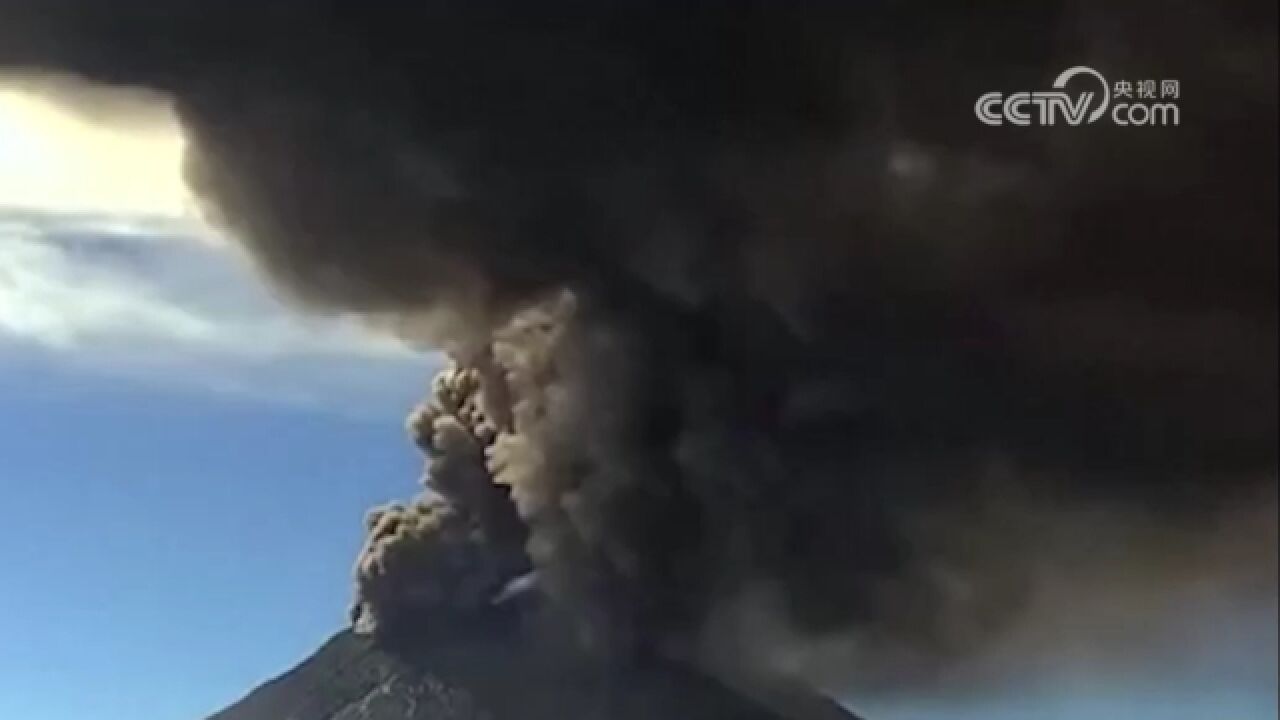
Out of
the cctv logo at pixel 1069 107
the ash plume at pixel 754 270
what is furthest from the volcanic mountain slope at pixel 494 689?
the cctv logo at pixel 1069 107

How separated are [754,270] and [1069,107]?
0.84 meters

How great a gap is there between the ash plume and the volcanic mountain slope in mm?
95

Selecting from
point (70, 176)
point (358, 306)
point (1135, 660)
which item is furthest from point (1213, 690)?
point (70, 176)

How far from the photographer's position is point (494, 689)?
461 cm

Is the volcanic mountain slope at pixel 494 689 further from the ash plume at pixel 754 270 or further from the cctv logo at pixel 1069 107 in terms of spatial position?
the cctv logo at pixel 1069 107

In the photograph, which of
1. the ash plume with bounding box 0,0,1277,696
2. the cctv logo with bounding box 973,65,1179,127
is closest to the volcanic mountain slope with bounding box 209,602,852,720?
the ash plume with bounding box 0,0,1277,696

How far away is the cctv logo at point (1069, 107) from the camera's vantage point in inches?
173

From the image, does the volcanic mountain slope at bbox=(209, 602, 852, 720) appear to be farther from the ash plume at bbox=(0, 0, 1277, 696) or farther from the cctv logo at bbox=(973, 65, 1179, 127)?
the cctv logo at bbox=(973, 65, 1179, 127)

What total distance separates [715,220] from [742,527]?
751 millimetres

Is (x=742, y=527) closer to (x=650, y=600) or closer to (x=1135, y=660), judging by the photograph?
(x=650, y=600)

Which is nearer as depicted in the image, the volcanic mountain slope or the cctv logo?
the cctv logo

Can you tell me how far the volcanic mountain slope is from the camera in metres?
4.56

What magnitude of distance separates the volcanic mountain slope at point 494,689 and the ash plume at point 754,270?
95 millimetres

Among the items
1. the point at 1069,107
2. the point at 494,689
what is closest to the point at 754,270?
the point at 1069,107
